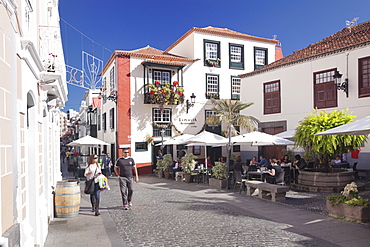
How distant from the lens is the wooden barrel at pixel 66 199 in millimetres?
8289

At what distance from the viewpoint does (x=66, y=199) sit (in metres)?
8.34

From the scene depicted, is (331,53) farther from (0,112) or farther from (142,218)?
(0,112)

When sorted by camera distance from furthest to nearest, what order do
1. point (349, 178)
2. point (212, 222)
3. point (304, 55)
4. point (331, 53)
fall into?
point (304, 55) → point (331, 53) → point (349, 178) → point (212, 222)

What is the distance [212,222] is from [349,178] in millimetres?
6631

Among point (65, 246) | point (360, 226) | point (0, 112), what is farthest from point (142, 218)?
point (0, 112)

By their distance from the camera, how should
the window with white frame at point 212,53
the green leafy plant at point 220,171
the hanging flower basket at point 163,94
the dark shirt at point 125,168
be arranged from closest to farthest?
the dark shirt at point 125,168, the green leafy plant at point 220,171, the hanging flower basket at point 163,94, the window with white frame at point 212,53

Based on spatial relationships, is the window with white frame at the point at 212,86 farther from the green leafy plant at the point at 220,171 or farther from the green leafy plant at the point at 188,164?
the green leafy plant at the point at 220,171

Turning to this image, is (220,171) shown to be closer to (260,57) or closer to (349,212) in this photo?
(349,212)

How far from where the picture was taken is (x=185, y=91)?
25016mm

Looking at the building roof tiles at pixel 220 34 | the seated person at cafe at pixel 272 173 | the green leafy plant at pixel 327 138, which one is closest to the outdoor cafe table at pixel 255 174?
the seated person at cafe at pixel 272 173

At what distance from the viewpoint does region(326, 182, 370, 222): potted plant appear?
7201 millimetres

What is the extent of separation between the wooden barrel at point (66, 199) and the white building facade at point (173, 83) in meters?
13.1

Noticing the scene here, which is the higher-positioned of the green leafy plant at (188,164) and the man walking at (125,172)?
the man walking at (125,172)

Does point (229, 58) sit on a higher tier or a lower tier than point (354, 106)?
higher
